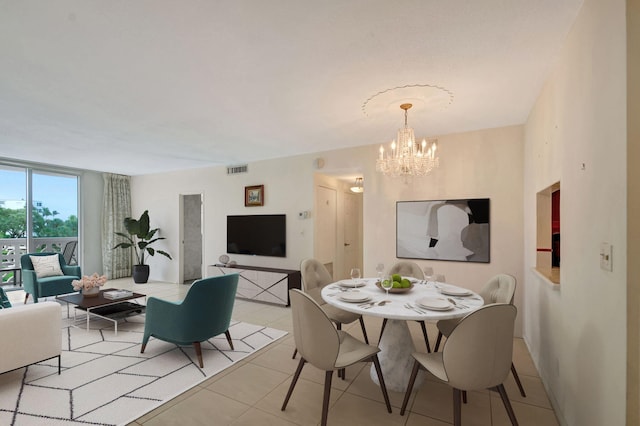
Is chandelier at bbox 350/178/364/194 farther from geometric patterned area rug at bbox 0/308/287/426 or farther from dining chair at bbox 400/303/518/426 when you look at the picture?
dining chair at bbox 400/303/518/426

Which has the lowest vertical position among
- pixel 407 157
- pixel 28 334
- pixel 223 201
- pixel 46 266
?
pixel 28 334

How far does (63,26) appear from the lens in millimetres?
1834

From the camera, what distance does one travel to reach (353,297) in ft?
7.79

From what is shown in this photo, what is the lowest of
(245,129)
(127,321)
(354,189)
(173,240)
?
(127,321)

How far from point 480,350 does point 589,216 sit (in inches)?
36.7

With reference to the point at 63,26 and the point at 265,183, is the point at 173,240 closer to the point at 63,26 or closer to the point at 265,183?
the point at 265,183

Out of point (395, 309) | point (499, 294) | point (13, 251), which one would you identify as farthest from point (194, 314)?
point (13, 251)

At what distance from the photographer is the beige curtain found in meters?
7.11

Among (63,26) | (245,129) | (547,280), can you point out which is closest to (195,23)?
(63,26)

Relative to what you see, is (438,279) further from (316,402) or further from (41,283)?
(41,283)

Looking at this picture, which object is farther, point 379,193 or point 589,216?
point 379,193

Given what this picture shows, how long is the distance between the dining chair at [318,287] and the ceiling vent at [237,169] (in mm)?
3130

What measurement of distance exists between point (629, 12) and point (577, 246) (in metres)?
1.20

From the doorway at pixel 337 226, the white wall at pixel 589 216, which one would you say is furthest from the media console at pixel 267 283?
the white wall at pixel 589 216
